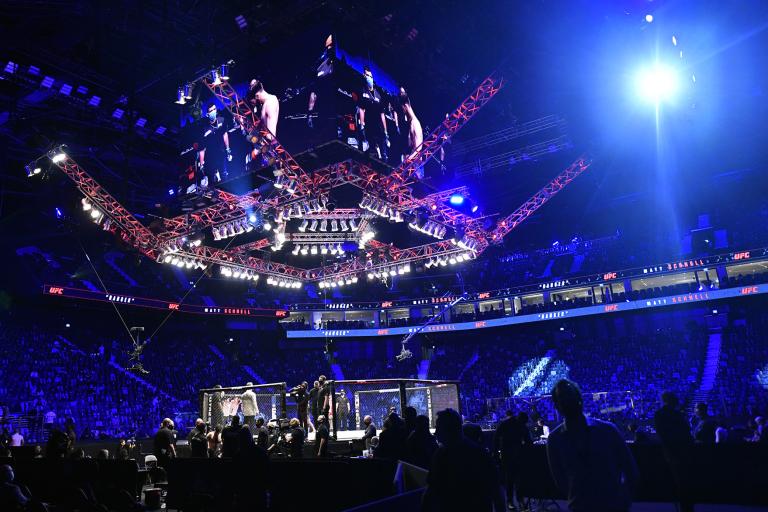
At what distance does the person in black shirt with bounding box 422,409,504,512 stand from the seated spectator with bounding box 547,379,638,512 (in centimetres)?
46

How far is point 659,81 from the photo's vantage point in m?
15.6

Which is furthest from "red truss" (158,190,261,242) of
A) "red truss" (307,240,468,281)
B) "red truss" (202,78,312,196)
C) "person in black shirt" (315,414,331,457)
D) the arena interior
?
"person in black shirt" (315,414,331,457)

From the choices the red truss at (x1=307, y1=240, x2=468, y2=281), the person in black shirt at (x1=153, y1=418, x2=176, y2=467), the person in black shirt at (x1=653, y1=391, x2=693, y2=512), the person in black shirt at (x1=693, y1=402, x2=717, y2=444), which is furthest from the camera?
the red truss at (x1=307, y1=240, x2=468, y2=281)

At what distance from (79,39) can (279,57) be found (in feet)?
20.0

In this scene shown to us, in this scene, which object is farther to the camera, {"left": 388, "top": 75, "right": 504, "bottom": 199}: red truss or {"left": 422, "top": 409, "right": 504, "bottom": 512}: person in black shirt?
{"left": 388, "top": 75, "right": 504, "bottom": 199}: red truss

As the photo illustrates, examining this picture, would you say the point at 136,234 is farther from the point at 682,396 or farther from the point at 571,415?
the point at 682,396

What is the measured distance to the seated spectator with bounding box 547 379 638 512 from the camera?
10.3 ft

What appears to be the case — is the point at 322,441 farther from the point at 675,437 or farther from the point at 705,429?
the point at 705,429

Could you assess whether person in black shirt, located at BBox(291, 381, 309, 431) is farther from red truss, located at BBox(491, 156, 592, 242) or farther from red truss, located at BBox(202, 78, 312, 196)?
red truss, located at BBox(491, 156, 592, 242)

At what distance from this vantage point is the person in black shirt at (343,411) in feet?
41.3

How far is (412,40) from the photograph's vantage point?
17844 mm

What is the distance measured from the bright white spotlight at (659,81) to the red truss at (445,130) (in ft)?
16.6

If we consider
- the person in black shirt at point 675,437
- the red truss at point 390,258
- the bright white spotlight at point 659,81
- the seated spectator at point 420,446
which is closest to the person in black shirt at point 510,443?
the person in black shirt at point 675,437

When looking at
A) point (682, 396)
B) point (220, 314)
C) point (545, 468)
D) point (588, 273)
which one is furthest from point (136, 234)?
point (588, 273)
